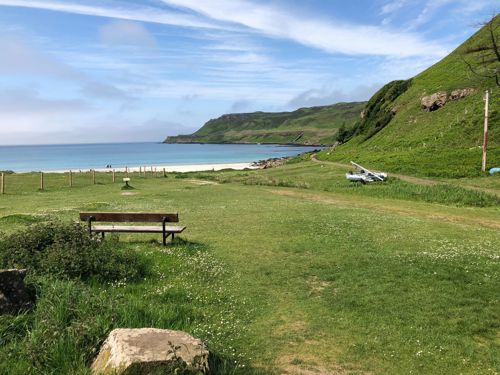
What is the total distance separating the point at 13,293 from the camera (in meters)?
7.85

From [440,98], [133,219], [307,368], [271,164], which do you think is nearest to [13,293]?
[307,368]

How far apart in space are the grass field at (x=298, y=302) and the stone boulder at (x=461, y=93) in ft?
234

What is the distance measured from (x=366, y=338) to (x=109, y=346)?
4820mm

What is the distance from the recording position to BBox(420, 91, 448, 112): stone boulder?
283 feet

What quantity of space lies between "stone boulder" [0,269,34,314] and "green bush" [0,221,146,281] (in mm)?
1813

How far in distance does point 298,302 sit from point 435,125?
7632 centimetres

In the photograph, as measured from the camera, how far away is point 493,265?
1299 cm

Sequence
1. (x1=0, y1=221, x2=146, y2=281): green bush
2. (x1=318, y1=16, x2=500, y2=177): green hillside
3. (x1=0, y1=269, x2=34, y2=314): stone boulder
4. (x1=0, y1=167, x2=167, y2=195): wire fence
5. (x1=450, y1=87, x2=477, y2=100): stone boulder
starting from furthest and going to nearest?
→ (x1=450, y1=87, x2=477, y2=100): stone boulder
(x1=318, y1=16, x2=500, y2=177): green hillside
(x1=0, y1=167, x2=167, y2=195): wire fence
(x1=0, y1=221, x2=146, y2=281): green bush
(x1=0, y1=269, x2=34, y2=314): stone boulder

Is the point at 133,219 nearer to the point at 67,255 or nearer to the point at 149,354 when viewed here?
the point at 67,255

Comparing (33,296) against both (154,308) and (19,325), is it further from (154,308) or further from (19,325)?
(154,308)

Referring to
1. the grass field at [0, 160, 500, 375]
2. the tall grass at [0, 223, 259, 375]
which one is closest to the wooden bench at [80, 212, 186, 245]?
the grass field at [0, 160, 500, 375]

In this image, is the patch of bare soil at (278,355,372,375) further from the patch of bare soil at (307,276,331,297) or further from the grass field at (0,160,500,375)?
the patch of bare soil at (307,276,331,297)

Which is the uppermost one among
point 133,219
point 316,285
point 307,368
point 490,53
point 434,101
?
point 434,101

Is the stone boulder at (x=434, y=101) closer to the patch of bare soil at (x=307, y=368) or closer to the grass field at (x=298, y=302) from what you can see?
the grass field at (x=298, y=302)
